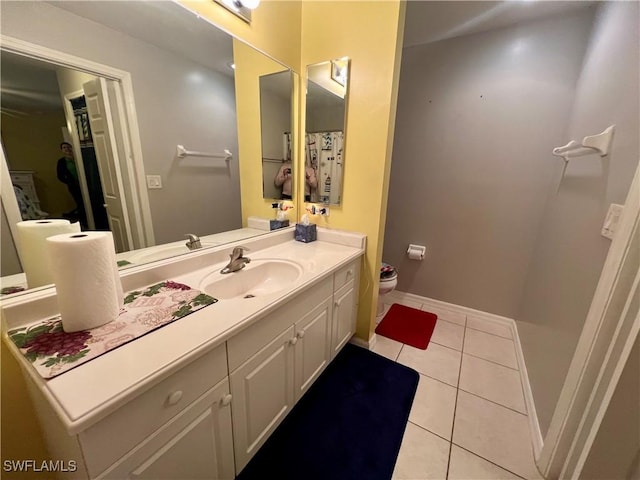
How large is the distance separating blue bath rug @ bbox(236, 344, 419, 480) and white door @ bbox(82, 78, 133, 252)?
1.11 m

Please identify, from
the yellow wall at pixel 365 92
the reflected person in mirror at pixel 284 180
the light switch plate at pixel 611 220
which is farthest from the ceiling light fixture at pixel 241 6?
the light switch plate at pixel 611 220

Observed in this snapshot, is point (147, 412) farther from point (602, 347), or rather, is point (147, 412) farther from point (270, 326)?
point (602, 347)

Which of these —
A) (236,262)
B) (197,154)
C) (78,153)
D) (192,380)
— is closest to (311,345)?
(236,262)

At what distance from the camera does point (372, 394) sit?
1.42 metres

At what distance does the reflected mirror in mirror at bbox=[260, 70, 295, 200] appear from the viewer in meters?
1.49

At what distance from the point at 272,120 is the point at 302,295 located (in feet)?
3.70

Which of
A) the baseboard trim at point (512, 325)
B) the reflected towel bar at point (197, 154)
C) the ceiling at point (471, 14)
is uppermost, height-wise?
the ceiling at point (471, 14)

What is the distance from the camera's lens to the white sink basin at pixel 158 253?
3.17 ft

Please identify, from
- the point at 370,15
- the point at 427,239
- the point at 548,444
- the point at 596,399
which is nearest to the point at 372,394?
the point at 548,444

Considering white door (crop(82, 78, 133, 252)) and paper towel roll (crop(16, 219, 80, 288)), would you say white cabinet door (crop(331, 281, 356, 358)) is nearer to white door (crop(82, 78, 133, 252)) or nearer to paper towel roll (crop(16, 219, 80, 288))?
white door (crop(82, 78, 133, 252))

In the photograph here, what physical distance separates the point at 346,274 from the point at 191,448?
1002mm

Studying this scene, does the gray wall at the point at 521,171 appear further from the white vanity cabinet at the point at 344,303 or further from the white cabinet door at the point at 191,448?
the white cabinet door at the point at 191,448

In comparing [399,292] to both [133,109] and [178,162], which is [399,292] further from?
[133,109]

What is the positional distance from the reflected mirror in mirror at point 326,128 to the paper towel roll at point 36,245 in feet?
4.15
